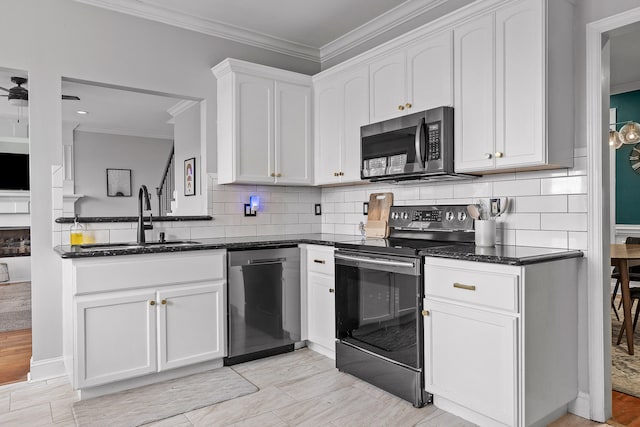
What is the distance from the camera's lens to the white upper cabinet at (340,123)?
10.8ft

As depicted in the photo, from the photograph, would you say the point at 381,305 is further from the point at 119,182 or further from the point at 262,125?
the point at 119,182

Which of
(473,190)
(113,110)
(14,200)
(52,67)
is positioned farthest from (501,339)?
(14,200)

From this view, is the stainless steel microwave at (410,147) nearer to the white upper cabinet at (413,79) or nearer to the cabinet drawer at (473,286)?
the white upper cabinet at (413,79)

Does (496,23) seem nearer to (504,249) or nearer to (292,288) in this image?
(504,249)

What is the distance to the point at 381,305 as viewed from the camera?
8.70 ft

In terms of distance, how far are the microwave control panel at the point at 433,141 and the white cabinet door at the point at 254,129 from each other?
1.37m

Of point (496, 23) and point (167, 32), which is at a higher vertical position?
point (167, 32)

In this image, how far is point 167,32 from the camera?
11.0ft

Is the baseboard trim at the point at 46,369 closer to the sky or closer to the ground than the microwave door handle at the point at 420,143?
closer to the ground

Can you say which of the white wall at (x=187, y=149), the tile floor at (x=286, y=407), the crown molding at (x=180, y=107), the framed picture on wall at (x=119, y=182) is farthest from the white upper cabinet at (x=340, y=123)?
the framed picture on wall at (x=119, y=182)

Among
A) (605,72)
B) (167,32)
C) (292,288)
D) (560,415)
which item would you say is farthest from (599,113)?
(167,32)

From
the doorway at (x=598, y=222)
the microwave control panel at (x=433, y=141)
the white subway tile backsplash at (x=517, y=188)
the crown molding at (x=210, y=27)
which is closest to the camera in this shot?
the doorway at (x=598, y=222)

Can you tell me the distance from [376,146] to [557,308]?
1.54 m

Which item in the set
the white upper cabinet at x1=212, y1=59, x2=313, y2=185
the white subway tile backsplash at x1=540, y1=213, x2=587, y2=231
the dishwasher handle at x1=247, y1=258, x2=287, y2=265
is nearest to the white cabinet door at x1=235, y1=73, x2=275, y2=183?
the white upper cabinet at x1=212, y1=59, x2=313, y2=185
